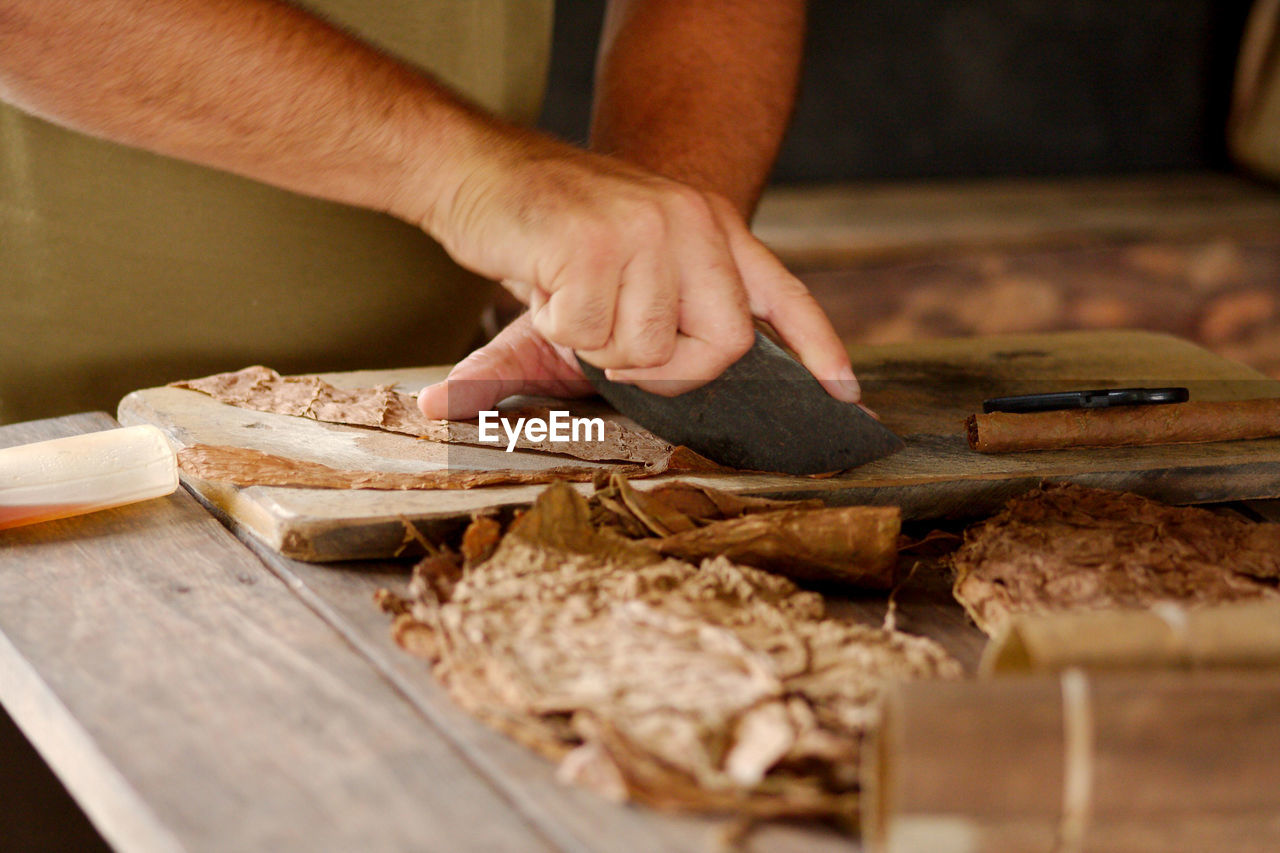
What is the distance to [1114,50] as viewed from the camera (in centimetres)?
390

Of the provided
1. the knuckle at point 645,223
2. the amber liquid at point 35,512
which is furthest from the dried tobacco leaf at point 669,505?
the amber liquid at point 35,512

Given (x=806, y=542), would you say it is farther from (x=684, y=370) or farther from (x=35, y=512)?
(x=35, y=512)

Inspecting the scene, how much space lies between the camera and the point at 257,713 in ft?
2.59

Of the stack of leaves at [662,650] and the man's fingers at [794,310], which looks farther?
the man's fingers at [794,310]

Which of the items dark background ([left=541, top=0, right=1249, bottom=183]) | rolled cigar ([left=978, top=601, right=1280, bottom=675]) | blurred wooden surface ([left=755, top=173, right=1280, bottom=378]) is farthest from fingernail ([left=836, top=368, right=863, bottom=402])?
dark background ([left=541, top=0, right=1249, bottom=183])

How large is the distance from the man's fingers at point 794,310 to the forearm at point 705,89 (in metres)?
0.54

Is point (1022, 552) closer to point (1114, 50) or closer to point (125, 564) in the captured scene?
point (125, 564)

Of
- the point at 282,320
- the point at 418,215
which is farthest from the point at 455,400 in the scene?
the point at 282,320

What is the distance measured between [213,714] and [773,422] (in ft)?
2.06

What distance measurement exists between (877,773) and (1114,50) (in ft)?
12.4

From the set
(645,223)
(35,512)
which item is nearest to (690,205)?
(645,223)

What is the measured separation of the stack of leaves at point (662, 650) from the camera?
709mm

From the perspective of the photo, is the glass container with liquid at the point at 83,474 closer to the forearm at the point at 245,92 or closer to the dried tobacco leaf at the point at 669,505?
the forearm at the point at 245,92

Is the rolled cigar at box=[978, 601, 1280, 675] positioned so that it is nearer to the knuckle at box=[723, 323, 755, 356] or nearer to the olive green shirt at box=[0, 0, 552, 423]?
the knuckle at box=[723, 323, 755, 356]
